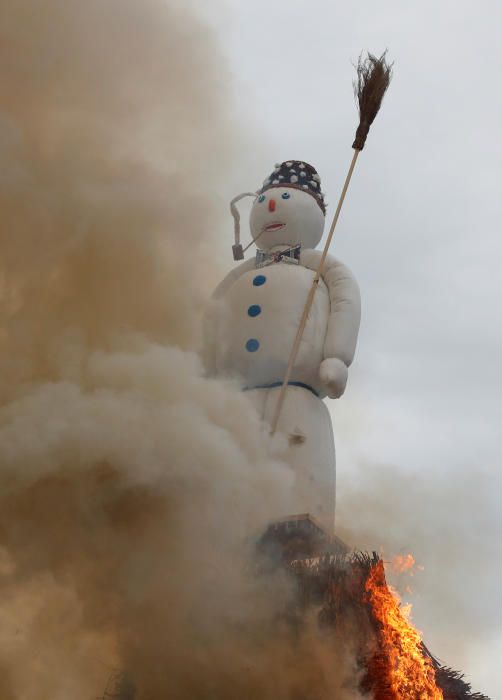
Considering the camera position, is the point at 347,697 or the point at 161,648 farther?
the point at 161,648

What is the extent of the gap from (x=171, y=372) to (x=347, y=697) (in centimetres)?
496

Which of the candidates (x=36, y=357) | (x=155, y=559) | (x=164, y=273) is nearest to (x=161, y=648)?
(x=155, y=559)

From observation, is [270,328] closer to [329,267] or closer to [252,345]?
[252,345]

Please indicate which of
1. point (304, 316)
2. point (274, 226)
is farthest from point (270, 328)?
point (274, 226)

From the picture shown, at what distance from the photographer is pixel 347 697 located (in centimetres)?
1207

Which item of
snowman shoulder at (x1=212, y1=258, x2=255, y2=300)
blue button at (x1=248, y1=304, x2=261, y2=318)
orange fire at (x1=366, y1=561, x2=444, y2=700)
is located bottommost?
orange fire at (x1=366, y1=561, x2=444, y2=700)

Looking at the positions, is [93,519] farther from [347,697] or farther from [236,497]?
[347,697]

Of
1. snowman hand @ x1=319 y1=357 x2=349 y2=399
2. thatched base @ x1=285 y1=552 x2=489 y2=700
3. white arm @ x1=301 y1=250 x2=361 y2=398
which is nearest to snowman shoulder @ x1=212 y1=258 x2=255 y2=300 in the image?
white arm @ x1=301 y1=250 x2=361 y2=398

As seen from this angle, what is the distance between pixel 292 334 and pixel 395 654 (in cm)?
522

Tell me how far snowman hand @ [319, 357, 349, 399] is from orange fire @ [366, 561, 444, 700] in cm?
322

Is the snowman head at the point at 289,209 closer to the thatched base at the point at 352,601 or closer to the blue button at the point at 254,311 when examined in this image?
the blue button at the point at 254,311

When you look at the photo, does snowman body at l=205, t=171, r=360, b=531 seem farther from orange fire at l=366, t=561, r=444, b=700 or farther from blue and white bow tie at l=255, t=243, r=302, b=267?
orange fire at l=366, t=561, r=444, b=700

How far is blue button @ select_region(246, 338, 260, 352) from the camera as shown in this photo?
1591 cm

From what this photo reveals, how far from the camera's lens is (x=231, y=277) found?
17344 millimetres
